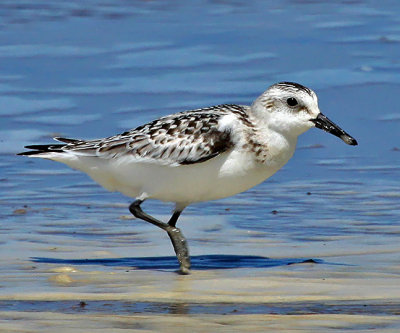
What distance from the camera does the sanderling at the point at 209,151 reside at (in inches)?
381

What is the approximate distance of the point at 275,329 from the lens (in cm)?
759

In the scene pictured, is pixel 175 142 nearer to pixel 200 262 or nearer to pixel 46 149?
pixel 200 262

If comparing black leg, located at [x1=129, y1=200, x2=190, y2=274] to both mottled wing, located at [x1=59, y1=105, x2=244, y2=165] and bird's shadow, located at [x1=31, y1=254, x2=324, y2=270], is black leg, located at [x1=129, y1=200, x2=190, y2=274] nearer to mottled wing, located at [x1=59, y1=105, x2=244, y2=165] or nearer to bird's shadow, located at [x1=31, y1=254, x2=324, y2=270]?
bird's shadow, located at [x1=31, y1=254, x2=324, y2=270]

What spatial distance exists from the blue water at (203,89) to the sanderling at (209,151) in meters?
0.99

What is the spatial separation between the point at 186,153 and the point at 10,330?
2690 millimetres

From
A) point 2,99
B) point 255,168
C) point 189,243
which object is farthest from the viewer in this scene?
point 2,99

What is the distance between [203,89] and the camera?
640 inches

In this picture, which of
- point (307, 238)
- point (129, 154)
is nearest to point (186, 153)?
point (129, 154)

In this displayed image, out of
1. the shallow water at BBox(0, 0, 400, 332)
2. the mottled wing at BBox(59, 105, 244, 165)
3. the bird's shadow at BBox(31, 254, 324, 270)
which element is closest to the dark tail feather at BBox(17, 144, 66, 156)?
the mottled wing at BBox(59, 105, 244, 165)

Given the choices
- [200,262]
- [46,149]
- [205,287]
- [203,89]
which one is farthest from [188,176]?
[203,89]

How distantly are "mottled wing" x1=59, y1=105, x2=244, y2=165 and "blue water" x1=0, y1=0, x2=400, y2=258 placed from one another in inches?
39.6

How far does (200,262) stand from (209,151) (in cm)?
99

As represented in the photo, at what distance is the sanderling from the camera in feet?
31.7

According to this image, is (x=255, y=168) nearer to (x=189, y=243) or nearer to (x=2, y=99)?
(x=189, y=243)
